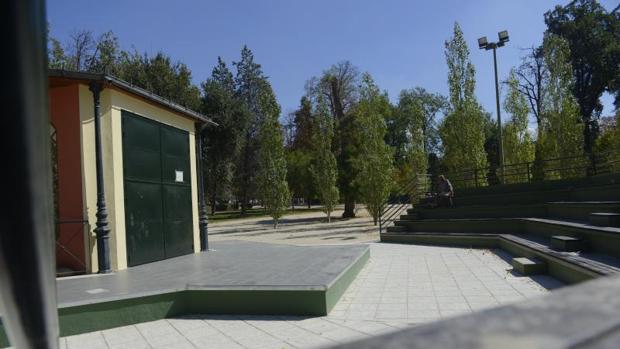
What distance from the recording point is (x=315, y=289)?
21.0 feet

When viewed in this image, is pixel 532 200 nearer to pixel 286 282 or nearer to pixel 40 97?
pixel 286 282

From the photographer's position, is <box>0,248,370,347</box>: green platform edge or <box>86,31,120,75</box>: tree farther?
<box>86,31,120,75</box>: tree

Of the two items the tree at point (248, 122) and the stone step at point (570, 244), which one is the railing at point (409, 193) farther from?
the tree at point (248, 122)

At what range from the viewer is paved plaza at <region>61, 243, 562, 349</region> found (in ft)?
18.1

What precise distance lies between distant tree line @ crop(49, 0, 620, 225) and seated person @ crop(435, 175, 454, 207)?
3.44 metres

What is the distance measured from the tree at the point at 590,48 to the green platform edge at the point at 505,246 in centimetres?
3064

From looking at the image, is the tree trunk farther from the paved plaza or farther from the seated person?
the paved plaza

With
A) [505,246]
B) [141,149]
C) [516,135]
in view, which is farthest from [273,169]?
[141,149]

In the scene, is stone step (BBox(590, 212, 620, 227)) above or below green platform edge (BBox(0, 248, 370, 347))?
above

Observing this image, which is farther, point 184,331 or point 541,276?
point 541,276

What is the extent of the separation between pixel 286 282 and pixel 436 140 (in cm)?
5418

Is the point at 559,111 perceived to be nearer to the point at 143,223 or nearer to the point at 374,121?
the point at 374,121

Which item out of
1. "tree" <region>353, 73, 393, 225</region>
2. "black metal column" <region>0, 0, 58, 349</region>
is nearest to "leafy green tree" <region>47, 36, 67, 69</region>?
"tree" <region>353, 73, 393, 225</region>

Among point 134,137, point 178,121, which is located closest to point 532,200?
point 178,121
